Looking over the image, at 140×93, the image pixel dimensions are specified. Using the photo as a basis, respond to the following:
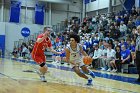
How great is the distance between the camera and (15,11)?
32062mm

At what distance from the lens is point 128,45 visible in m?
14.0

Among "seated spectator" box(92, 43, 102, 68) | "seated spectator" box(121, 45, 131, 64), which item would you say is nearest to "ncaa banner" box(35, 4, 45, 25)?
"seated spectator" box(92, 43, 102, 68)

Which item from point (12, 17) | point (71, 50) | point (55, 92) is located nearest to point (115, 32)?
point (71, 50)

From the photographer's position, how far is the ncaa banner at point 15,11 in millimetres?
31969

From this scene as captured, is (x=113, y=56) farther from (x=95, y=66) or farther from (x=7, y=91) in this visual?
(x=7, y=91)

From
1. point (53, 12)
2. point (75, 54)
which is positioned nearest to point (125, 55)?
point (75, 54)

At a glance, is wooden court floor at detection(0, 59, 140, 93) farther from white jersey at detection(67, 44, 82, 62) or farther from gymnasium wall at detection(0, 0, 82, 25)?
gymnasium wall at detection(0, 0, 82, 25)

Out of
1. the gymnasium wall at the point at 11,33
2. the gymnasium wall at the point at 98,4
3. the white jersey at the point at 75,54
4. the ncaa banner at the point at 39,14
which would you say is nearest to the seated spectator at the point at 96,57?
the white jersey at the point at 75,54

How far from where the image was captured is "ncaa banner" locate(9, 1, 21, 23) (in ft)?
105

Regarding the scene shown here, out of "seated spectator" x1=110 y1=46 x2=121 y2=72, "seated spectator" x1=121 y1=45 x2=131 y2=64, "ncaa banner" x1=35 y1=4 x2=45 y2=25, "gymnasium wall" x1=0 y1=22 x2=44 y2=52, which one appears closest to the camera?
"seated spectator" x1=121 y1=45 x2=131 y2=64

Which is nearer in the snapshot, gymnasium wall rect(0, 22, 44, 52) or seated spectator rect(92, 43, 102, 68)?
seated spectator rect(92, 43, 102, 68)

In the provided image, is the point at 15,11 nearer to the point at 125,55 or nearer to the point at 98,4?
the point at 98,4

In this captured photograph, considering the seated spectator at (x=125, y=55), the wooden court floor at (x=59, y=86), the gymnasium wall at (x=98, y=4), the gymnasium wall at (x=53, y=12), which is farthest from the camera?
the gymnasium wall at (x=53, y=12)

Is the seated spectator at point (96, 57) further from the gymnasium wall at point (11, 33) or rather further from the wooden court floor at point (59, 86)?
the gymnasium wall at point (11, 33)
